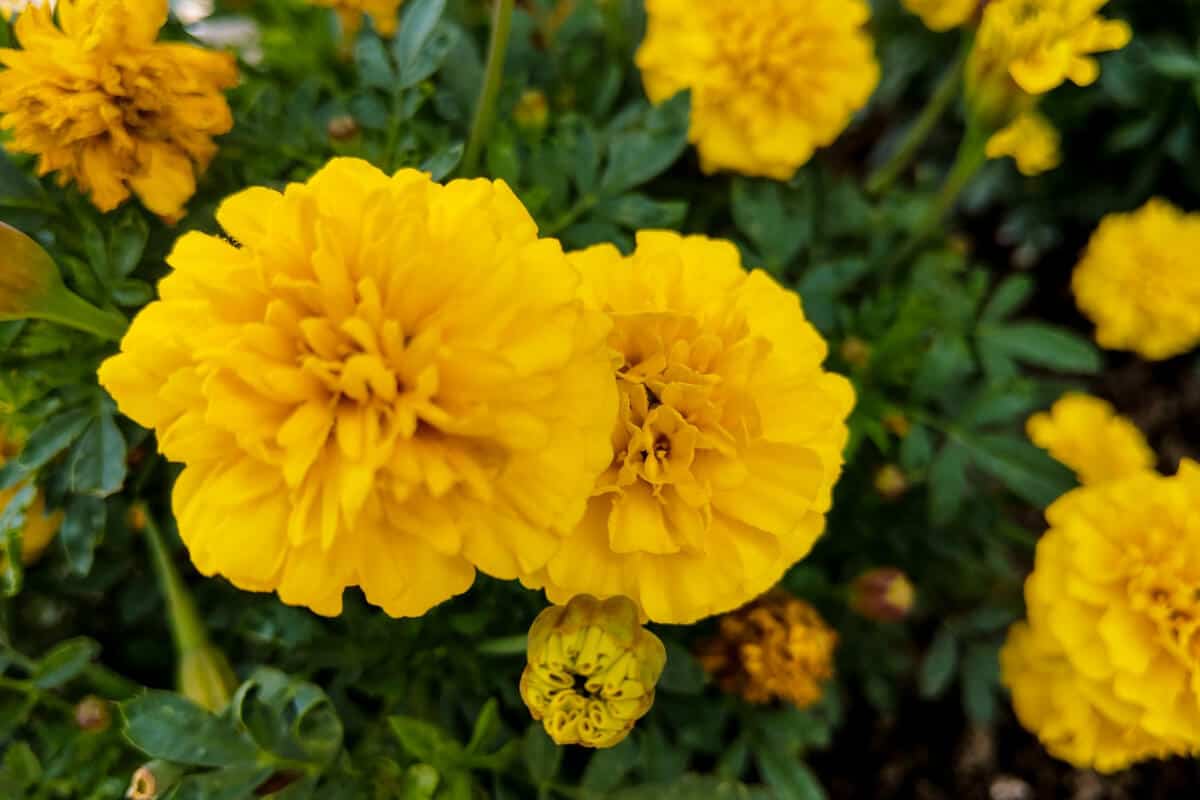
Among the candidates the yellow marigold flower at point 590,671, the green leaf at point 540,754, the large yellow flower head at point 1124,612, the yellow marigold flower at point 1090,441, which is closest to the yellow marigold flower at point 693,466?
the yellow marigold flower at point 590,671

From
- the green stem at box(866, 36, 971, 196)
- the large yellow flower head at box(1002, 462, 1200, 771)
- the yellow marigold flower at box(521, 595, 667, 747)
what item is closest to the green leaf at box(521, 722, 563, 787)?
the yellow marigold flower at box(521, 595, 667, 747)

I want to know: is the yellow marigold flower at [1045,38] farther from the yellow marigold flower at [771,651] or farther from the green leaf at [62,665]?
the green leaf at [62,665]

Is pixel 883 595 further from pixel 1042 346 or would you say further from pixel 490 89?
pixel 490 89

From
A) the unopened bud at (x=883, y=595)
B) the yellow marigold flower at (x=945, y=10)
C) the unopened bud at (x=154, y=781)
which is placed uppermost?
the yellow marigold flower at (x=945, y=10)

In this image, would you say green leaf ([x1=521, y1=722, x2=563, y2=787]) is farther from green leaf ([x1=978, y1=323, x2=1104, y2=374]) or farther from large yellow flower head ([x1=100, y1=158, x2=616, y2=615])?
green leaf ([x1=978, y1=323, x2=1104, y2=374])

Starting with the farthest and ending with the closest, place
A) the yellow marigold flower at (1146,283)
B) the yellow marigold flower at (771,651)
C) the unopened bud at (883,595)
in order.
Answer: the yellow marigold flower at (1146,283) < the unopened bud at (883,595) < the yellow marigold flower at (771,651)

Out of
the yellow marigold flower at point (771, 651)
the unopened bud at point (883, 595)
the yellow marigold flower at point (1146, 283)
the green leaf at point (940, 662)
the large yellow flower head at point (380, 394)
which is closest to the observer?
the large yellow flower head at point (380, 394)

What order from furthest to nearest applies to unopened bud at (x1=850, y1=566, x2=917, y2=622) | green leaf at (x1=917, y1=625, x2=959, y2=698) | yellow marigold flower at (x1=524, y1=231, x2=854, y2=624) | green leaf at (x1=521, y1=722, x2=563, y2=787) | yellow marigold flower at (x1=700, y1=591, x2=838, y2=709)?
green leaf at (x1=917, y1=625, x2=959, y2=698) < unopened bud at (x1=850, y1=566, x2=917, y2=622) < yellow marigold flower at (x1=700, y1=591, x2=838, y2=709) < green leaf at (x1=521, y1=722, x2=563, y2=787) < yellow marigold flower at (x1=524, y1=231, x2=854, y2=624)
